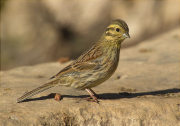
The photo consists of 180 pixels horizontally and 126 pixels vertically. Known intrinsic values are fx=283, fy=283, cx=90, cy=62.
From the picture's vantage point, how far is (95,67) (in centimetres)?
503

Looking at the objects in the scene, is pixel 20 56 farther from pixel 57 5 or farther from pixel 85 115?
pixel 85 115

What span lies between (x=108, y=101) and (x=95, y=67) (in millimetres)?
639

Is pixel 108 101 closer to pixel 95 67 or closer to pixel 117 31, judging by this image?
pixel 95 67

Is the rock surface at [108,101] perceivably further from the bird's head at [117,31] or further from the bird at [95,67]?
the bird's head at [117,31]

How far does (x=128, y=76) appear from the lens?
7051 millimetres

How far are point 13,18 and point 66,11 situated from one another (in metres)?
2.46

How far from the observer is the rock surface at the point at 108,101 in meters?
4.32

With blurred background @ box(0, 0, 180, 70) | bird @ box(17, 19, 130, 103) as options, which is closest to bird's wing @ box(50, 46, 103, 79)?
bird @ box(17, 19, 130, 103)

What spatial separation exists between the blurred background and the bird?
705cm

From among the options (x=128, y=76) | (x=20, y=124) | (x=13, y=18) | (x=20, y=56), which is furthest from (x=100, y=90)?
(x=13, y=18)

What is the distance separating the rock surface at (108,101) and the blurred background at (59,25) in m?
4.62

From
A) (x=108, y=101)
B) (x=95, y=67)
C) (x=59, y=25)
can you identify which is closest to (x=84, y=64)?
(x=95, y=67)

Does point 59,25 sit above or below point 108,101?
above

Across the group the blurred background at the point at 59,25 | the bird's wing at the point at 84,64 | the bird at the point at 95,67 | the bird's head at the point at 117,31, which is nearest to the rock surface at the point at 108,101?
the bird at the point at 95,67
